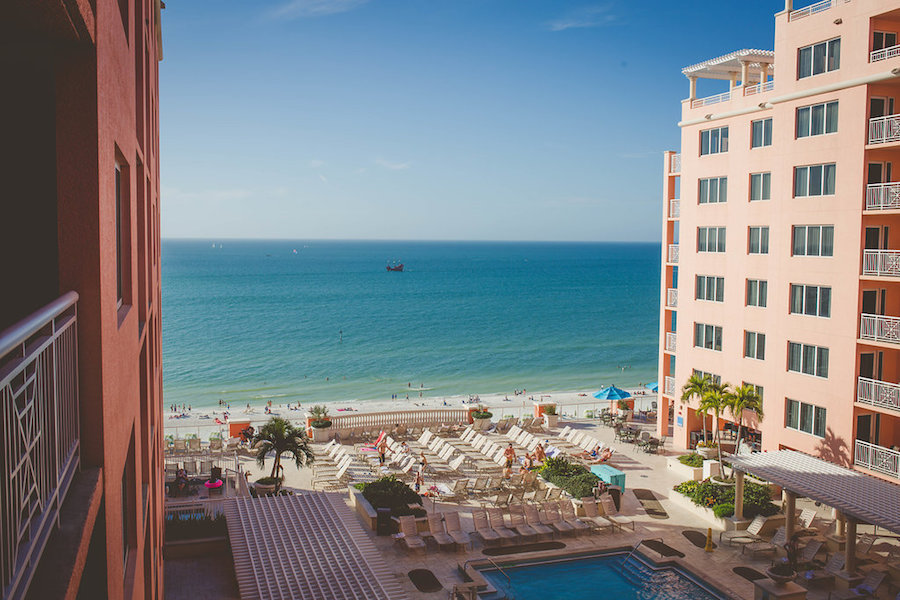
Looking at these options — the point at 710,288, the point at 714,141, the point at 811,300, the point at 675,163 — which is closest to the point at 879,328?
the point at 811,300

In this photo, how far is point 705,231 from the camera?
33.8 meters

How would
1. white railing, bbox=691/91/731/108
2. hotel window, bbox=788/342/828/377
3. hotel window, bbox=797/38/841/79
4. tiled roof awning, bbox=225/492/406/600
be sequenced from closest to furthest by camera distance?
tiled roof awning, bbox=225/492/406/600, hotel window, bbox=797/38/841/79, hotel window, bbox=788/342/828/377, white railing, bbox=691/91/731/108

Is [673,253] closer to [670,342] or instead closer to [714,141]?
[670,342]

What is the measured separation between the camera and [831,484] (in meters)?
20.7

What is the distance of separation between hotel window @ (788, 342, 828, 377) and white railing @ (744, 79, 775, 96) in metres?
10.5

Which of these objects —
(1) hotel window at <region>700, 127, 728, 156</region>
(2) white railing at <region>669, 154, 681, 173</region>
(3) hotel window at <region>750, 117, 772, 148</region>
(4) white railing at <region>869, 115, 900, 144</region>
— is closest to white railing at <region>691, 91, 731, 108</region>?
(1) hotel window at <region>700, 127, 728, 156</region>

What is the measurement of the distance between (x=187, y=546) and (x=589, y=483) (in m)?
13.7

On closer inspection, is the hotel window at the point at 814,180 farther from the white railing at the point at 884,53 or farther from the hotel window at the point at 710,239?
the hotel window at the point at 710,239

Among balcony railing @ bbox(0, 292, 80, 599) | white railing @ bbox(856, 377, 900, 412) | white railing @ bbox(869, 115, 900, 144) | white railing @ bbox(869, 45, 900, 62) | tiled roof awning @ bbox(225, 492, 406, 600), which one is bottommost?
tiled roof awning @ bbox(225, 492, 406, 600)

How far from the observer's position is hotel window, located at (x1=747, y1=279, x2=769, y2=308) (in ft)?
100

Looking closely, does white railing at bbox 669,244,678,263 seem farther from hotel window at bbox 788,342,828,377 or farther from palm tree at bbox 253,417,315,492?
palm tree at bbox 253,417,315,492

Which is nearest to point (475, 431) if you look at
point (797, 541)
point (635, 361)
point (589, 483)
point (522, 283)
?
point (589, 483)

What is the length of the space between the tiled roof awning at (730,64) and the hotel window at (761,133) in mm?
2735

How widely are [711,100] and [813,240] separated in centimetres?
891
